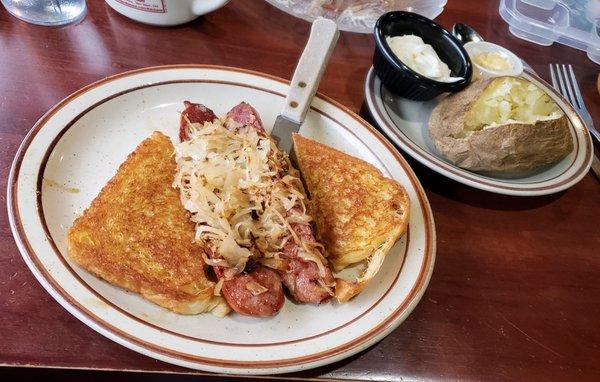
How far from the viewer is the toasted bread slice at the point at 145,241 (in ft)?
3.63

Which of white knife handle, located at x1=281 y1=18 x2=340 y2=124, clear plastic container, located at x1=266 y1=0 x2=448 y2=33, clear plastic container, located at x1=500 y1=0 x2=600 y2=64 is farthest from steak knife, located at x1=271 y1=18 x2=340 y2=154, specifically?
clear plastic container, located at x1=500 y1=0 x2=600 y2=64

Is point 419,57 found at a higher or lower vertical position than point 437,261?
higher

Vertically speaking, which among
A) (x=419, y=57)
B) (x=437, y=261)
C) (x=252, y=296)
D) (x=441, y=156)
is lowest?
(x=437, y=261)

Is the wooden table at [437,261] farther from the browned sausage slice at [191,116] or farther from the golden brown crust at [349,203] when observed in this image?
the browned sausage slice at [191,116]

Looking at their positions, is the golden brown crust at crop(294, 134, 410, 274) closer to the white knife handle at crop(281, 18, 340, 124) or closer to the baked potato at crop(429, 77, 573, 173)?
the white knife handle at crop(281, 18, 340, 124)

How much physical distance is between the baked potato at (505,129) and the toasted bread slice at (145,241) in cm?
98

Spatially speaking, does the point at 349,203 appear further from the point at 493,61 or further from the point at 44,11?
the point at 44,11

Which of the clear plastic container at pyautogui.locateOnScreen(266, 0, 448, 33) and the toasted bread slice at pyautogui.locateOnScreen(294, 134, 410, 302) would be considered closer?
the toasted bread slice at pyautogui.locateOnScreen(294, 134, 410, 302)

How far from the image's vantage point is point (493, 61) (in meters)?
1.96

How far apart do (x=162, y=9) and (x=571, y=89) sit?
1882 mm

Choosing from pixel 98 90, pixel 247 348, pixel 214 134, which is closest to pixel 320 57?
pixel 214 134

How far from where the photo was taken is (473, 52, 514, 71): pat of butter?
6.37ft

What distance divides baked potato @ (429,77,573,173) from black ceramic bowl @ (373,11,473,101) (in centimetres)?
12

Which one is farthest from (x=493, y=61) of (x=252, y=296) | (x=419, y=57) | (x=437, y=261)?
(x=252, y=296)
